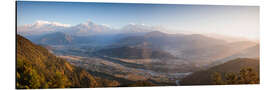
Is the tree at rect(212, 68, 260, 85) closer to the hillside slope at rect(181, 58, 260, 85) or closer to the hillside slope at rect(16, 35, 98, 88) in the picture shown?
the hillside slope at rect(181, 58, 260, 85)

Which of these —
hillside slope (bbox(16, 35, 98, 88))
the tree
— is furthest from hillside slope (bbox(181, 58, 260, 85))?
hillside slope (bbox(16, 35, 98, 88))

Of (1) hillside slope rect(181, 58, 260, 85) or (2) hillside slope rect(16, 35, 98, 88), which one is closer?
(2) hillside slope rect(16, 35, 98, 88)

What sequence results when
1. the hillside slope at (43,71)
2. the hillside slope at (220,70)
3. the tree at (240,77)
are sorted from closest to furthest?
the hillside slope at (43,71) → the hillside slope at (220,70) → the tree at (240,77)

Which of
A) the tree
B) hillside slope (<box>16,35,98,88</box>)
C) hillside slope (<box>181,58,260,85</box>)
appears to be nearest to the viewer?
hillside slope (<box>16,35,98,88</box>)

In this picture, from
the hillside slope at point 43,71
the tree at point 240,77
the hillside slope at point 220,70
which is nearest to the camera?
the hillside slope at point 43,71

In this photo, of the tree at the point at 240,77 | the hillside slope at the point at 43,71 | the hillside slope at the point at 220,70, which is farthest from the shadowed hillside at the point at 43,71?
the tree at the point at 240,77

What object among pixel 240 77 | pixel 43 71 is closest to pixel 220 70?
pixel 240 77

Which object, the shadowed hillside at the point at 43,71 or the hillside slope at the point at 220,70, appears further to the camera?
the hillside slope at the point at 220,70

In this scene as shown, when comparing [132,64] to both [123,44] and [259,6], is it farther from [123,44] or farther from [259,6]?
[259,6]

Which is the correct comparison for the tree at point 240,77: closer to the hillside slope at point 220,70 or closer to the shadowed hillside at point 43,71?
the hillside slope at point 220,70
